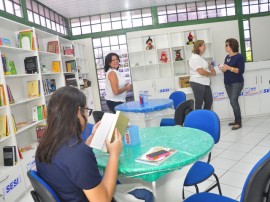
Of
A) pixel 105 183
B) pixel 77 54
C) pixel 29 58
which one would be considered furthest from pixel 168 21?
pixel 105 183

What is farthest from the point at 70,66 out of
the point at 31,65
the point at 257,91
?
the point at 257,91

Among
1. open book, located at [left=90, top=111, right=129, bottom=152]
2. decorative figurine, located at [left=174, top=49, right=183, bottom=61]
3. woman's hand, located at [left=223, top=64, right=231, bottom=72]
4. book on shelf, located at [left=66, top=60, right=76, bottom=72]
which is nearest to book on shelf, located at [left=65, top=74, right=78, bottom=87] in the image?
book on shelf, located at [left=66, top=60, right=76, bottom=72]

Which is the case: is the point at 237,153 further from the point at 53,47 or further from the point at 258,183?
the point at 53,47

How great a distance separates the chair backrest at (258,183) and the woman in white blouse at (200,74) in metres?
3.61

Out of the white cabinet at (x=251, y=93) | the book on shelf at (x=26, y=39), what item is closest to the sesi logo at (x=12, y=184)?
the book on shelf at (x=26, y=39)

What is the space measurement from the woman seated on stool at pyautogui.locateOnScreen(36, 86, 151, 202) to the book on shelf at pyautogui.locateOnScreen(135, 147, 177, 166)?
217 mm

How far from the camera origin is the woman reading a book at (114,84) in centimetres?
372

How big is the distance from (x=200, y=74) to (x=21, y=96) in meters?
3.15

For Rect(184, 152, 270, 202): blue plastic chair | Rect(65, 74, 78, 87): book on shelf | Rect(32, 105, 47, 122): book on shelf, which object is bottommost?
Rect(184, 152, 270, 202): blue plastic chair

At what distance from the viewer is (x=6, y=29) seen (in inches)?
150

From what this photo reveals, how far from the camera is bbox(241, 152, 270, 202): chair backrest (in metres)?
1.04

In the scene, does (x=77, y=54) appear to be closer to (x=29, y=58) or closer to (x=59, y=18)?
(x=59, y=18)

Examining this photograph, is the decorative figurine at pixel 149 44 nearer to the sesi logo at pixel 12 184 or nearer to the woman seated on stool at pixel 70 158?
the sesi logo at pixel 12 184

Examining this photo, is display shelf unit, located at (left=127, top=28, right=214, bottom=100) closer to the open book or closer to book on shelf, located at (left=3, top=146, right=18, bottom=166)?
book on shelf, located at (left=3, top=146, right=18, bottom=166)
